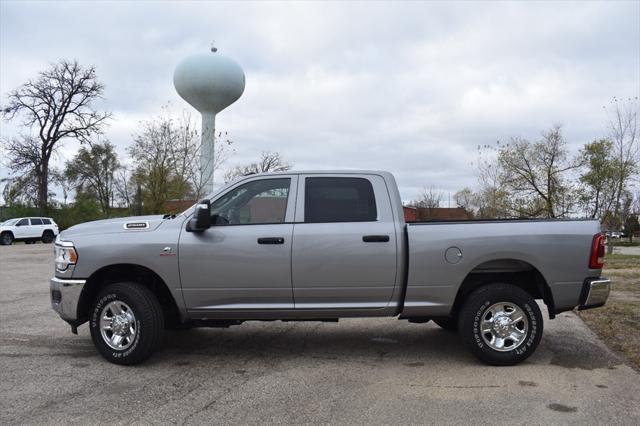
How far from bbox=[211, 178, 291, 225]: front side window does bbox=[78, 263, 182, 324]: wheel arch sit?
3.03 feet

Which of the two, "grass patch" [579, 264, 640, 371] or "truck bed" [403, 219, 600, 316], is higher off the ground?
"truck bed" [403, 219, 600, 316]

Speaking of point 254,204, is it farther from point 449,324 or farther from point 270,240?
point 449,324

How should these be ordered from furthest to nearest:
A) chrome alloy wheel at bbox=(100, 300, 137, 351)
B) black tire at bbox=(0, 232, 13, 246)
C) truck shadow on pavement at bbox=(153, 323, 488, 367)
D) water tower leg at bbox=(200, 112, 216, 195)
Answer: black tire at bbox=(0, 232, 13, 246), water tower leg at bbox=(200, 112, 216, 195), truck shadow on pavement at bbox=(153, 323, 488, 367), chrome alloy wheel at bbox=(100, 300, 137, 351)

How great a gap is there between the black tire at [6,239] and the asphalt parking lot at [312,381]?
29778 mm

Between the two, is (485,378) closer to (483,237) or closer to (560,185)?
(483,237)

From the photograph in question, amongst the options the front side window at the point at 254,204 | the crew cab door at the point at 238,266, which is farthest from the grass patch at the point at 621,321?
the front side window at the point at 254,204

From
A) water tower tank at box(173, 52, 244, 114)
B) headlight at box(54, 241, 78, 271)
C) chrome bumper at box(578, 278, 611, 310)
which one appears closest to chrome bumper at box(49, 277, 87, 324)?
headlight at box(54, 241, 78, 271)

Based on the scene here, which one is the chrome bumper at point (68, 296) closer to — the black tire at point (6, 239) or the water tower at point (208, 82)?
the water tower at point (208, 82)

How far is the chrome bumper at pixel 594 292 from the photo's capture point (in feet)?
18.5

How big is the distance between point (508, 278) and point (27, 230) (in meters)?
35.1

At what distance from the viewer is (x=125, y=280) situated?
234 inches

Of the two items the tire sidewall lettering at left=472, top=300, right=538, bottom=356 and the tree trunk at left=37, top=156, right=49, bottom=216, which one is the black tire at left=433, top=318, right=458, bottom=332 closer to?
the tire sidewall lettering at left=472, top=300, right=538, bottom=356

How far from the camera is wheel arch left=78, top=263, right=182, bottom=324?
573 centimetres

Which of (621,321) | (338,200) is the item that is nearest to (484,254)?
(338,200)
